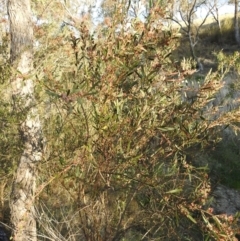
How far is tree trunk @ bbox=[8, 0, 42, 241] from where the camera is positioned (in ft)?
15.8

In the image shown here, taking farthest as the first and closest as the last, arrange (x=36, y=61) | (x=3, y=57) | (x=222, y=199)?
(x=222, y=199) < (x=3, y=57) < (x=36, y=61)

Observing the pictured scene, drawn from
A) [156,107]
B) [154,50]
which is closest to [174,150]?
[156,107]

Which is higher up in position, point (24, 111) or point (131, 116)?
point (131, 116)

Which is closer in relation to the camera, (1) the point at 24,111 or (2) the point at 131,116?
(2) the point at 131,116

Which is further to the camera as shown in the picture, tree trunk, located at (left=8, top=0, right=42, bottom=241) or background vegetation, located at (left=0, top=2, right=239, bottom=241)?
tree trunk, located at (left=8, top=0, right=42, bottom=241)

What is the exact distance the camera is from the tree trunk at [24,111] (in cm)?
482

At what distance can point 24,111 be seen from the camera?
489cm

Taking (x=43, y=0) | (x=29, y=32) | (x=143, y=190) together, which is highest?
(x=43, y=0)

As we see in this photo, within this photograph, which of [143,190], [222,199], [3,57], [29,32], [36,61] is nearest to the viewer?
[143,190]

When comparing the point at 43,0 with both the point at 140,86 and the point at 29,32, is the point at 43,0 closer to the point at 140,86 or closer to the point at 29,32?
the point at 29,32

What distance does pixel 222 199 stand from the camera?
8.34 meters

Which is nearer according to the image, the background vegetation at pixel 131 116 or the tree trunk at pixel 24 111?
the background vegetation at pixel 131 116

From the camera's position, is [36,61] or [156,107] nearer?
[156,107]

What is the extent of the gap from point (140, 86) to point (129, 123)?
0.32m
